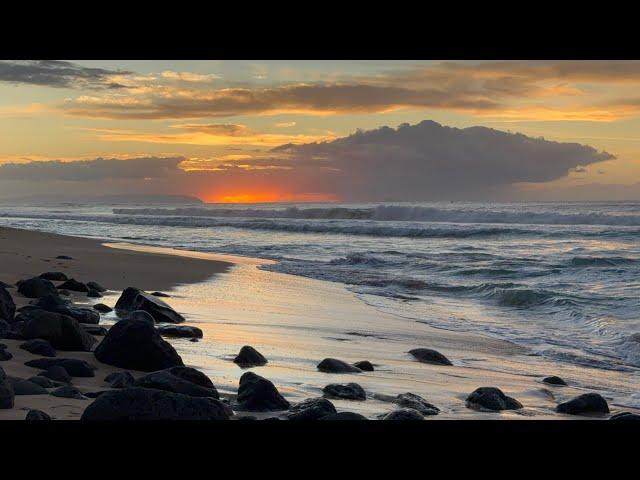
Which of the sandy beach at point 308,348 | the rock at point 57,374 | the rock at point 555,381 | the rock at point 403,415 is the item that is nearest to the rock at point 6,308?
the sandy beach at point 308,348

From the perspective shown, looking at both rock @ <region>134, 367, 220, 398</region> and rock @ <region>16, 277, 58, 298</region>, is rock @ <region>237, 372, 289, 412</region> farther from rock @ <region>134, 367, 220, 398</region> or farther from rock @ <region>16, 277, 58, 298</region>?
rock @ <region>16, 277, 58, 298</region>

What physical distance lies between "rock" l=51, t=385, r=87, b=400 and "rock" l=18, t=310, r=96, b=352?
1587mm

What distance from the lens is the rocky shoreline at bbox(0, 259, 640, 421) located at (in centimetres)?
334

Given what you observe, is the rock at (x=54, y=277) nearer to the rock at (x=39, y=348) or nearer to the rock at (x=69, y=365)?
the rock at (x=39, y=348)

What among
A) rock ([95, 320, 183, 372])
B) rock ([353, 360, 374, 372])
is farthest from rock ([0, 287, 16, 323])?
rock ([353, 360, 374, 372])

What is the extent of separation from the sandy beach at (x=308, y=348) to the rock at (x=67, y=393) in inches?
3.0

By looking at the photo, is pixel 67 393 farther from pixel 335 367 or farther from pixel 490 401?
pixel 490 401

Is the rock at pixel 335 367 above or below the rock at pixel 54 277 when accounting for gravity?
below

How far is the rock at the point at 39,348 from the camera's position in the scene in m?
5.36

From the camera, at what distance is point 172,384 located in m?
4.17
